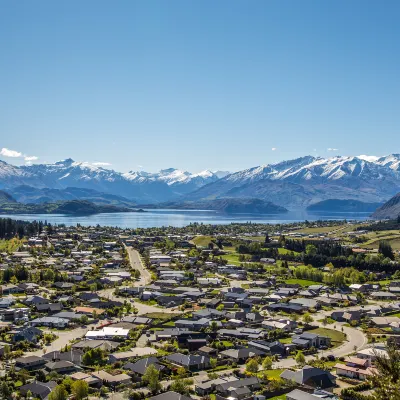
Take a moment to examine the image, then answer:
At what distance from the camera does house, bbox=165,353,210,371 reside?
28.2 meters

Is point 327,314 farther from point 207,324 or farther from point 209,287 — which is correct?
point 209,287

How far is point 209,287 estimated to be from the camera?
54.5 meters

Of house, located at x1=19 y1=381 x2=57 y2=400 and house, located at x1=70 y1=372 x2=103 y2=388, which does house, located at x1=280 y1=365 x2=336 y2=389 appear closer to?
house, located at x1=70 y1=372 x2=103 y2=388

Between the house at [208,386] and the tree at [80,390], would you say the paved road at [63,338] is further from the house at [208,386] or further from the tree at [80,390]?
the house at [208,386]

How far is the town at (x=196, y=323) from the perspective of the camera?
989 inches

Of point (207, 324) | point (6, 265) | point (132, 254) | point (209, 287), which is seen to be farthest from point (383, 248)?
point (6, 265)

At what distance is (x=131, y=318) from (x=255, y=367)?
14060 mm

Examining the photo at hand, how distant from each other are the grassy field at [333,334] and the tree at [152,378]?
13913 mm

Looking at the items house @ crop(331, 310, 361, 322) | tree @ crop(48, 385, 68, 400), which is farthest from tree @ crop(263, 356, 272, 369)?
house @ crop(331, 310, 361, 322)

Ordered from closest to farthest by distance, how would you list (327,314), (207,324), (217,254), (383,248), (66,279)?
(207,324)
(327,314)
(66,279)
(383,248)
(217,254)

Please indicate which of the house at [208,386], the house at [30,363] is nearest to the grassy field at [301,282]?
the house at [208,386]

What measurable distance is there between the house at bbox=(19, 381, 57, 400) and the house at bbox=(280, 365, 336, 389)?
1152 centimetres

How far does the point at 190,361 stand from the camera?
28.4 metres

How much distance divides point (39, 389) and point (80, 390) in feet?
7.50
